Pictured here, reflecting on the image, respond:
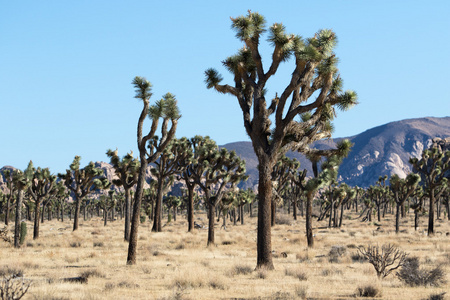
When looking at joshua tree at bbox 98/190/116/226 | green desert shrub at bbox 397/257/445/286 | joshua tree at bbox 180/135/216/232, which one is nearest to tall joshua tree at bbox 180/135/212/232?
joshua tree at bbox 180/135/216/232

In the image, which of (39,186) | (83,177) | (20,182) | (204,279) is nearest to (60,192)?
(83,177)

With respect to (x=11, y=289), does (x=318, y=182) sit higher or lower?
higher

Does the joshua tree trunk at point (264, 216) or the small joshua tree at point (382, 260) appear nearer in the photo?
the small joshua tree at point (382, 260)

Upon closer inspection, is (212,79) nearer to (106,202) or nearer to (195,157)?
(195,157)

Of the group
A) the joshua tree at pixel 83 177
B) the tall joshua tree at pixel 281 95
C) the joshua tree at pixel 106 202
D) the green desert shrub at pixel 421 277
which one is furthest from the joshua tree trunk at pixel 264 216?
the joshua tree at pixel 106 202

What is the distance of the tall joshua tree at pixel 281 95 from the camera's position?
15484 millimetres

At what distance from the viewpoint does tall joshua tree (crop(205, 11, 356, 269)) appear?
15484 millimetres

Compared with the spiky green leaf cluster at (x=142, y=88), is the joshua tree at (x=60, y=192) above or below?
below

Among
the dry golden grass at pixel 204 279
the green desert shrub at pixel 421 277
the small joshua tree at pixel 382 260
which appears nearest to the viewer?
the dry golden grass at pixel 204 279

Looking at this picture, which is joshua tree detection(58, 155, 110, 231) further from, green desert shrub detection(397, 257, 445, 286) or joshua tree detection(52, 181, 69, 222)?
green desert shrub detection(397, 257, 445, 286)

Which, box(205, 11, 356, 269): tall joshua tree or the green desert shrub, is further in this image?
box(205, 11, 356, 269): tall joshua tree

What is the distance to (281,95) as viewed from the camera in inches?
622

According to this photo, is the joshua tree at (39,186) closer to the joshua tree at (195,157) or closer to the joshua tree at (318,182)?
the joshua tree at (195,157)

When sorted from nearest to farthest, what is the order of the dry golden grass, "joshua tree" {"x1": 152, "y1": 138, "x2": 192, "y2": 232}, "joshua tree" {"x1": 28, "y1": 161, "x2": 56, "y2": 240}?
1. the dry golden grass
2. "joshua tree" {"x1": 28, "y1": 161, "x2": 56, "y2": 240}
3. "joshua tree" {"x1": 152, "y1": 138, "x2": 192, "y2": 232}
